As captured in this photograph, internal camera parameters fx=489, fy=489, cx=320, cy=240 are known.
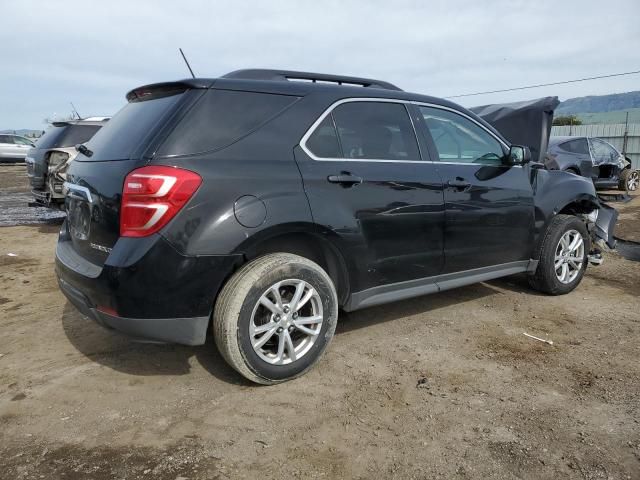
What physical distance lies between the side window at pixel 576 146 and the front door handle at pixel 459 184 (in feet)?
32.2

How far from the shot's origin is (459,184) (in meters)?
3.67

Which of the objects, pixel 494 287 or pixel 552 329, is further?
pixel 494 287

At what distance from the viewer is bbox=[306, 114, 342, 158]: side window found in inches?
119

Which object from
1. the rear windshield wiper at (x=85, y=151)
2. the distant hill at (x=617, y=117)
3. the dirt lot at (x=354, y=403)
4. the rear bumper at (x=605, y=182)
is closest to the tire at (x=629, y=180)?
the rear bumper at (x=605, y=182)

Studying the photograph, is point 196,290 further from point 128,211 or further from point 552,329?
point 552,329

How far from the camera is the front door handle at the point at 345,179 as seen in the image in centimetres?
300

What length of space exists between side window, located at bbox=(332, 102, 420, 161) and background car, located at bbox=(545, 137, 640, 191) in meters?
8.95

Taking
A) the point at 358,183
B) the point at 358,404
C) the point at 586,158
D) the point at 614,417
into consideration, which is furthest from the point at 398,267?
the point at 586,158

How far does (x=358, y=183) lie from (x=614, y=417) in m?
1.93

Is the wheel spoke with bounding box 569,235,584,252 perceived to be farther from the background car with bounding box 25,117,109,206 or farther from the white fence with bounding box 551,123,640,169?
A: the white fence with bounding box 551,123,640,169

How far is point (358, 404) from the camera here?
8.95ft

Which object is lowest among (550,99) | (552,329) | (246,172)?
(552,329)

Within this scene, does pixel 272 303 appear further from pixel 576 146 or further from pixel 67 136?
pixel 576 146

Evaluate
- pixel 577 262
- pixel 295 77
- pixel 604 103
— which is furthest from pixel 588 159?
pixel 604 103
